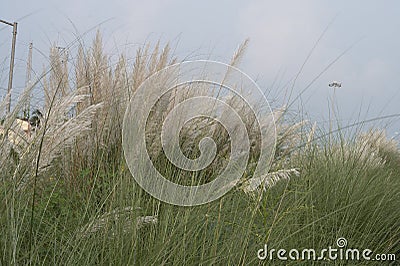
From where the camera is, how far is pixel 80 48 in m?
3.27

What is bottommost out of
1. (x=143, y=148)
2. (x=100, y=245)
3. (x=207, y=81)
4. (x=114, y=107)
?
(x=100, y=245)

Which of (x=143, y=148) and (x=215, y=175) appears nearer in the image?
(x=143, y=148)

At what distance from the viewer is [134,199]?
2.01 m

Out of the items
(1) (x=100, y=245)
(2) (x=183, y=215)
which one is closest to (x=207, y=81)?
(2) (x=183, y=215)

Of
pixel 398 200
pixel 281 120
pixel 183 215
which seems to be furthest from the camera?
pixel 281 120

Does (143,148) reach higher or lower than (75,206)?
higher

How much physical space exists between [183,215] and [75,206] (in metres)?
0.57

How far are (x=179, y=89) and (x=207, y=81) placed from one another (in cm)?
24

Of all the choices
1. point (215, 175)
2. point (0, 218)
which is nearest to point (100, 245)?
point (0, 218)

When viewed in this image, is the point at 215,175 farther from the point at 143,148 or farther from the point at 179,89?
the point at 179,89

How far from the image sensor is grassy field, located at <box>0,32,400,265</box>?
1.73 m

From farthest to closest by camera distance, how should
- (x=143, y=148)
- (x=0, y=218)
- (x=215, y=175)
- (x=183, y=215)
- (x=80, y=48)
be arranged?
1. (x=80, y=48)
2. (x=215, y=175)
3. (x=143, y=148)
4. (x=183, y=215)
5. (x=0, y=218)

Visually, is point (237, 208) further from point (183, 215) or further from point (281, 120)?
point (281, 120)

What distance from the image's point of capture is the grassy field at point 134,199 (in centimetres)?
173
